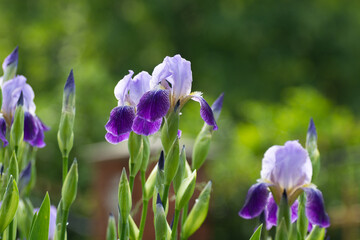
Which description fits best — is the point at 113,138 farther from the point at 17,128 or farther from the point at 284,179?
the point at 284,179

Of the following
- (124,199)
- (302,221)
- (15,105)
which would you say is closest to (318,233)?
(302,221)

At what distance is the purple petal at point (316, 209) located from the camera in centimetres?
86

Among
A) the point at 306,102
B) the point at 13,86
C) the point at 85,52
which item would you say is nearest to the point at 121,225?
the point at 13,86

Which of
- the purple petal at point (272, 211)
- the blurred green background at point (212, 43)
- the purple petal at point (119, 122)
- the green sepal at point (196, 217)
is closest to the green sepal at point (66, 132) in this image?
the purple petal at point (119, 122)

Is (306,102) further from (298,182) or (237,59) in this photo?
(237,59)

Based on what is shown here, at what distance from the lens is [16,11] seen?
1157 centimetres

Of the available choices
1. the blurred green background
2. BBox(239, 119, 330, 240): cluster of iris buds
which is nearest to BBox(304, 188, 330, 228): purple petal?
BBox(239, 119, 330, 240): cluster of iris buds

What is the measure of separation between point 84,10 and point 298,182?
1123 cm

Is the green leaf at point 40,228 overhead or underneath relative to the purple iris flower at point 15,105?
underneath

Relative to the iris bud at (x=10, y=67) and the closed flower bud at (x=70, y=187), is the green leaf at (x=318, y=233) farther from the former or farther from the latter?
the iris bud at (x=10, y=67)

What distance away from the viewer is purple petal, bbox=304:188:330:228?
33.8 inches

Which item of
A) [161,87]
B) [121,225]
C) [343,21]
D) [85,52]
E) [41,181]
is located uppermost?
[85,52]

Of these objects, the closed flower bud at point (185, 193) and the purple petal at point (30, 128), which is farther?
the purple petal at point (30, 128)

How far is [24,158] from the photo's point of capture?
1.04 metres
